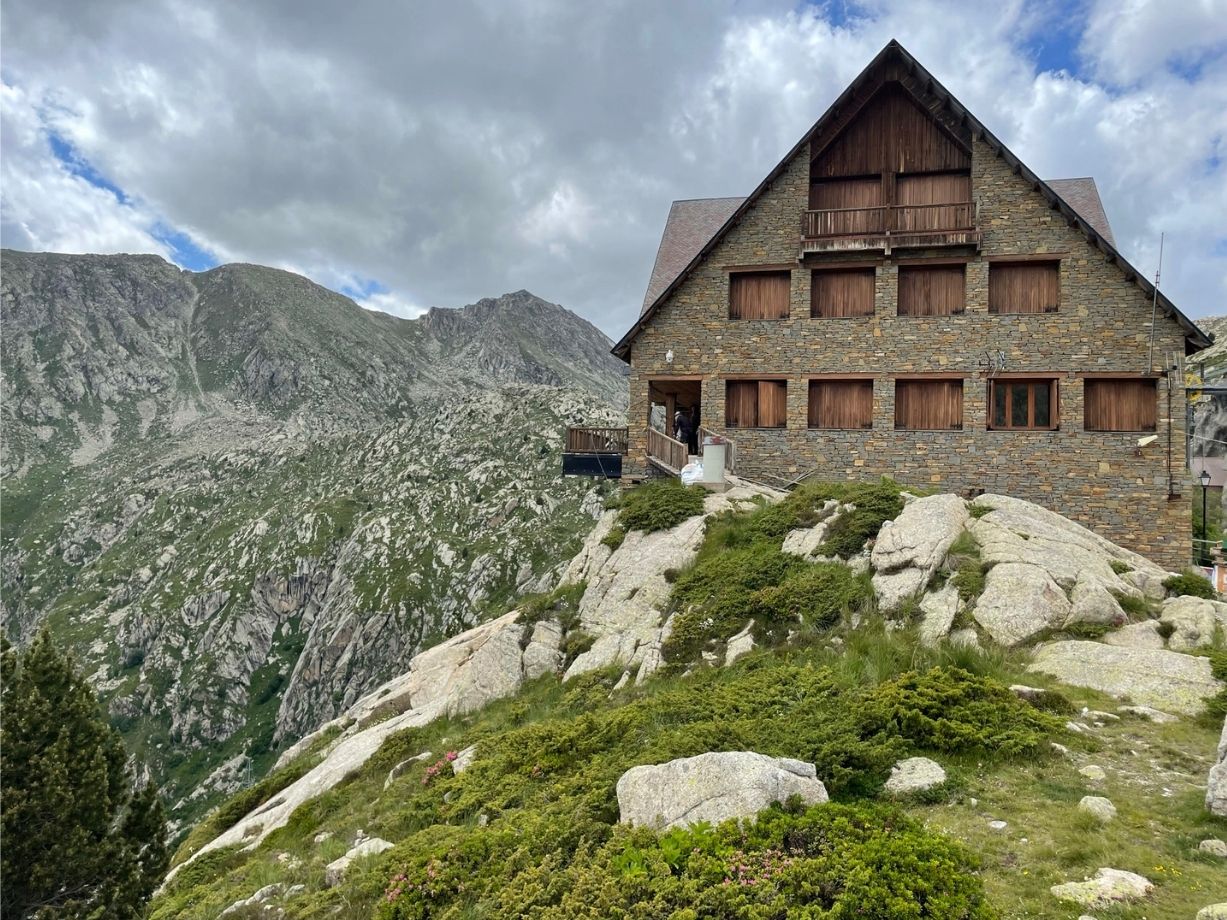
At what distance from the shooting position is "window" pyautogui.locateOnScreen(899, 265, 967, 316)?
24.8 meters

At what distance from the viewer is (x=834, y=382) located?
25766 millimetres

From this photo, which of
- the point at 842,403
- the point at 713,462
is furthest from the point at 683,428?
the point at 713,462

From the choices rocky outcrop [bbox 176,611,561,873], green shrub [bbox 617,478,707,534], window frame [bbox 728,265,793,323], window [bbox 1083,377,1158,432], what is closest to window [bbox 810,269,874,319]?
window frame [bbox 728,265,793,323]

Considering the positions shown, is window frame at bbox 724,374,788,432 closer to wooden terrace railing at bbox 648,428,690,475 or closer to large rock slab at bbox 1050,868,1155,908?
wooden terrace railing at bbox 648,428,690,475

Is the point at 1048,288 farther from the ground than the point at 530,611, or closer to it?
farther from the ground

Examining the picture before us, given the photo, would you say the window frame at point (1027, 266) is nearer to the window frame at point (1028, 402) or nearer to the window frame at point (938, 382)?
the window frame at point (1028, 402)

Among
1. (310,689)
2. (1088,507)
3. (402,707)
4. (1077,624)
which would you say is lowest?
(310,689)

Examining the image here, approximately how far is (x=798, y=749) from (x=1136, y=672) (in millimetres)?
6311

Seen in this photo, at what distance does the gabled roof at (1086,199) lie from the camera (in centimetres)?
2777

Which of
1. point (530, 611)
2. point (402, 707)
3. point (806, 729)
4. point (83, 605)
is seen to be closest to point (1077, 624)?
point (806, 729)

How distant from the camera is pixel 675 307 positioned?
27.0 meters

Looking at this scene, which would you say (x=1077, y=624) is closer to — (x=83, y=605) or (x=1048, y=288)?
(x=1048, y=288)

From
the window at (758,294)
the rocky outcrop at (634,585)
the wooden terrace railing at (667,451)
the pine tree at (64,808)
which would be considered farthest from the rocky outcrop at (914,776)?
the window at (758,294)

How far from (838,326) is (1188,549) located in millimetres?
14097
